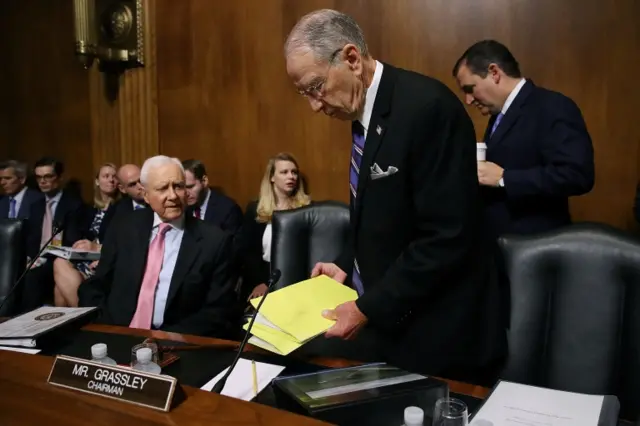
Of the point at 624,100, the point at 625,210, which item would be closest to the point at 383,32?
the point at 624,100

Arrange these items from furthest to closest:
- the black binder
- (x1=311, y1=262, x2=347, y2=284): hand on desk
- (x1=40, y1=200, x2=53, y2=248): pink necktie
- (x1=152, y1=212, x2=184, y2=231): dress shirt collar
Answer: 1. (x1=40, y1=200, x2=53, y2=248): pink necktie
2. (x1=152, y1=212, x2=184, y2=231): dress shirt collar
3. (x1=311, y1=262, x2=347, y2=284): hand on desk
4. the black binder

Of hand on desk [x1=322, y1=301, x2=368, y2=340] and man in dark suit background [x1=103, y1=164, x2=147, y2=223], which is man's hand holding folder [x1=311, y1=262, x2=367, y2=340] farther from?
man in dark suit background [x1=103, y1=164, x2=147, y2=223]

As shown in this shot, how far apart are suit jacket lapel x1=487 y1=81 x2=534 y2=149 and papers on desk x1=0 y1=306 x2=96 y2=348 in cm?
148

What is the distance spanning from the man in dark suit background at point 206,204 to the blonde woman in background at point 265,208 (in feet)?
0.58

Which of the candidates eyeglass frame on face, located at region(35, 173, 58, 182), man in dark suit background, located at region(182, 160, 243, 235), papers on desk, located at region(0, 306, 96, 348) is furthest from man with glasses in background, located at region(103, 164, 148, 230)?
papers on desk, located at region(0, 306, 96, 348)

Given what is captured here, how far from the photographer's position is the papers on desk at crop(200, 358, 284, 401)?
1305 mm

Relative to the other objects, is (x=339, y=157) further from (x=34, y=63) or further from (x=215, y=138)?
(x=34, y=63)

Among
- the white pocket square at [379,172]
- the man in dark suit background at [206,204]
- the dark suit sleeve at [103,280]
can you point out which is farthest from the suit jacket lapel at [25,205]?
the white pocket square at [379,172]

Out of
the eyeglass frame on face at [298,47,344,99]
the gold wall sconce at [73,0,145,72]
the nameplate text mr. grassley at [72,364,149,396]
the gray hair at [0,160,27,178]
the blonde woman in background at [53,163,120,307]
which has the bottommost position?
the blonde woman in background at [53,163,120,307]

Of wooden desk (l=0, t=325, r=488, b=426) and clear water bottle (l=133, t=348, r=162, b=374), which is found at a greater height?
wooden desk (l=0, t=325, r=488, b=426)

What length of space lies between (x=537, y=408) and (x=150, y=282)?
1443 mm

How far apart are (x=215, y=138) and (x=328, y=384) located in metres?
3.22

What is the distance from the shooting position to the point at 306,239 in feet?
7.43

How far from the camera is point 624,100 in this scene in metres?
2.96
